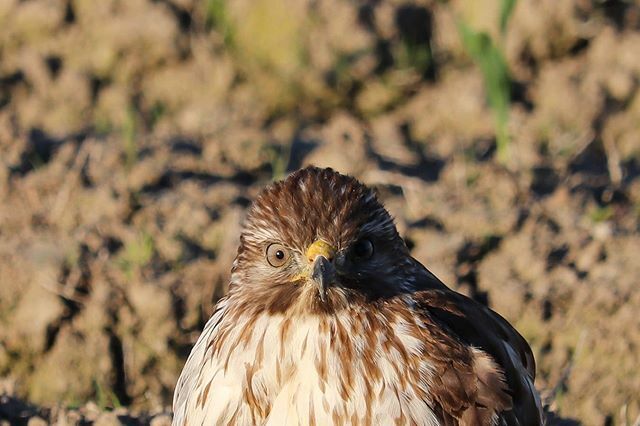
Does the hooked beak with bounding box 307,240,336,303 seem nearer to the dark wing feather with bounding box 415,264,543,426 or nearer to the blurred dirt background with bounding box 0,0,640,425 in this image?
the dark wing feather with bounding box 415,264,543,426

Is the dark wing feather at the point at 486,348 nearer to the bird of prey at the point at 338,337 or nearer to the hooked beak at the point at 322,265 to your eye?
the bird of prey at the point at 338,337

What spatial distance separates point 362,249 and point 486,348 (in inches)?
20.8

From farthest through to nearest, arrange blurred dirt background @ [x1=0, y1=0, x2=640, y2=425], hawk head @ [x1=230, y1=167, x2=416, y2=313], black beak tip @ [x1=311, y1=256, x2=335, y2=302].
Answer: blurred dirt background @ [x1=0, y1=0, x2=640, y2=425], hawk head @ [x1=230, y1=167, x2=416, y2=313], black beak tip @ [x1=311, y1=256, x2=335, y2=302]

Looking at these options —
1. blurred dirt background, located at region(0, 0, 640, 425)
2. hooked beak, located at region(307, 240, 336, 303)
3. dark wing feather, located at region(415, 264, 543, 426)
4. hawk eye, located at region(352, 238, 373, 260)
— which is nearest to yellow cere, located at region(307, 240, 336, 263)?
hooked beak, located at region(307, 240, 336, 303)

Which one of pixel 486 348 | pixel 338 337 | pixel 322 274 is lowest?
pixel 486 348

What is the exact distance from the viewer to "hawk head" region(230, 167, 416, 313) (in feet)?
13.6

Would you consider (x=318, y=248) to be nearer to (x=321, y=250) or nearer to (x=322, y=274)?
(x=321, y=250)

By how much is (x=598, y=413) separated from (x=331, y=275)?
7.57 feet

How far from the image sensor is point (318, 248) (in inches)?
162

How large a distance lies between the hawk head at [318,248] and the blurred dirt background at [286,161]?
52.9 inches

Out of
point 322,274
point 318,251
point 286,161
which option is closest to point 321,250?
point 318,251

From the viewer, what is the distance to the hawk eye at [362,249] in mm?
4219

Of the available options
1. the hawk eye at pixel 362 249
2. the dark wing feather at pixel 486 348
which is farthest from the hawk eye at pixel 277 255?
the dark wing feather at pixel 486 348

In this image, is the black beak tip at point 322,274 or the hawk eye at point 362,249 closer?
the black beak tip at point 322,274
